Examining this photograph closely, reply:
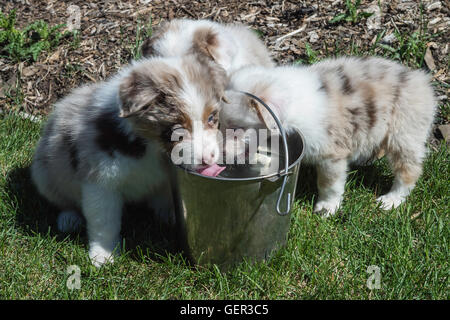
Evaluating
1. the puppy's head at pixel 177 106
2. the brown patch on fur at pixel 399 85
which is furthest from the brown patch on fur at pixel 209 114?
the brown patch on fur at pixel 399 85

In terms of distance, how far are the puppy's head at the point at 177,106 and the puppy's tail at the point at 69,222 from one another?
1204 mm

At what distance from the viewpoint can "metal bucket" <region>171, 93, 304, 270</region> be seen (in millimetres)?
2775

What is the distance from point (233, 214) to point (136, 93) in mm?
871

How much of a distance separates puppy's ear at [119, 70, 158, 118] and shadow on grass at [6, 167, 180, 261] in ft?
3.70

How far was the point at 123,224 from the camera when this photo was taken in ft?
12.5

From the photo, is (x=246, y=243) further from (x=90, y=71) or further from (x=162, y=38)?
(x=90, y=71)

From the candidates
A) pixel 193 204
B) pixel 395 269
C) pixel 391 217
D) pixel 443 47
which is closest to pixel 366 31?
pixel 443 47

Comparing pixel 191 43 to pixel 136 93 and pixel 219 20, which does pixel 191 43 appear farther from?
pixel 219 20

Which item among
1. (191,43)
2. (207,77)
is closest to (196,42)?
(191,43)

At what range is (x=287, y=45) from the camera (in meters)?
5.00

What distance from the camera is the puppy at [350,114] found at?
11.4 feet

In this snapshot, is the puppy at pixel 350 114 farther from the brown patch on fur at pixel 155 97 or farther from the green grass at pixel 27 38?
the green grass at pixel 27 38

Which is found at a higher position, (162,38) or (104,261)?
(162,38)

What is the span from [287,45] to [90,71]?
2008mm
